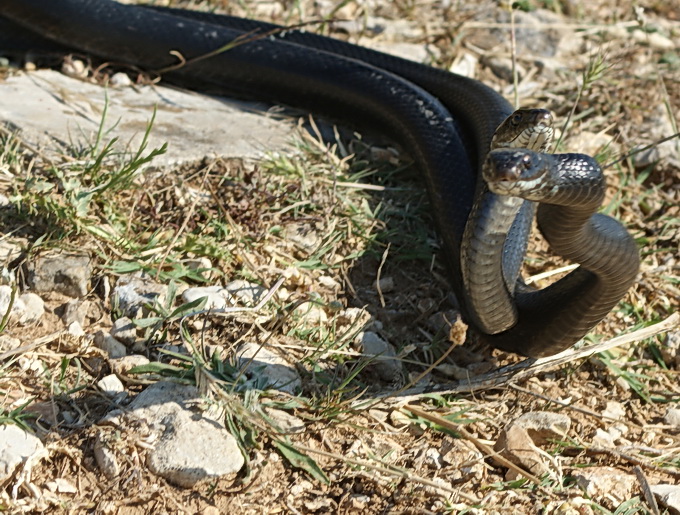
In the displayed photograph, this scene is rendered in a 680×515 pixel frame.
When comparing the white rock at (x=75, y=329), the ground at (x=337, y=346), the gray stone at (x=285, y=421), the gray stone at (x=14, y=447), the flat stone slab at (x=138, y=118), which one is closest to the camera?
the gray stone at (x=14, y=447)

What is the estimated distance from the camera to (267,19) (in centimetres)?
522

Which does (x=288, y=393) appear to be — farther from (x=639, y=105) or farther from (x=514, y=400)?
(x=639, y=105)

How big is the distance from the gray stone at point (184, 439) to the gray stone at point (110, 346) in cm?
22

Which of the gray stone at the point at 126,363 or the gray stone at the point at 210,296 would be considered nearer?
the gray stone at the point at 126,363

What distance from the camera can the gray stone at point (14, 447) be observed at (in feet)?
7.92

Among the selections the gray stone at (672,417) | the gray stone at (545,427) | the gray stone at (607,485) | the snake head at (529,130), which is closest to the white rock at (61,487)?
the gray stone at (545,427)

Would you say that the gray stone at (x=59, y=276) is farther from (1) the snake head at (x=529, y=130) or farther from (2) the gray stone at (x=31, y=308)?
(1) the snake head at (x=529, y=130)

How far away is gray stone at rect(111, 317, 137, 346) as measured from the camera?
291 cm

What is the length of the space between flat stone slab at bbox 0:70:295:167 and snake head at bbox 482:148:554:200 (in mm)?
1561

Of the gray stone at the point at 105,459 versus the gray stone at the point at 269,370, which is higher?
the gray stone at the point at 269,370

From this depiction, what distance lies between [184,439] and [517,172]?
120cm

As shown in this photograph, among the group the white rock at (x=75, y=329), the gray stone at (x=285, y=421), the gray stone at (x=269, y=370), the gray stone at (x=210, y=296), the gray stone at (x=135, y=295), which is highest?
the gray stone at (x=210, y=296)

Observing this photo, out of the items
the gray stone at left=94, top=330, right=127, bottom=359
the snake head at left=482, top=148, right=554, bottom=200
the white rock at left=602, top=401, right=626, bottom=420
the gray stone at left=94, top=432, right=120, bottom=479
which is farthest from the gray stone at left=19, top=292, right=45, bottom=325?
the white rock at left=602, top=401, right=626, bottom=420

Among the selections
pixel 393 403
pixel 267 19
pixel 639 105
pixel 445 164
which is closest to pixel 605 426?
pixel 393 403
